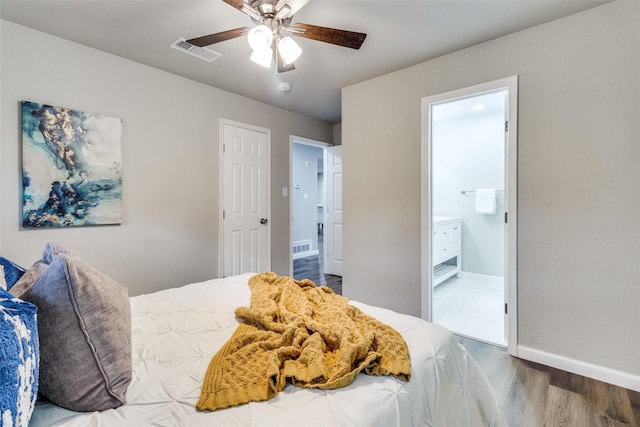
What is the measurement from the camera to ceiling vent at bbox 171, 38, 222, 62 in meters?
2.40

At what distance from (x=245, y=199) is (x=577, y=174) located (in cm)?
320

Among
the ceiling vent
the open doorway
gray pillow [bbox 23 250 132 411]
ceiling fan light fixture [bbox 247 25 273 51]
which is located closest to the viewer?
gray pillow [bbox 23 250 132 411]

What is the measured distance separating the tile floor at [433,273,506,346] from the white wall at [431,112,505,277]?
379mm

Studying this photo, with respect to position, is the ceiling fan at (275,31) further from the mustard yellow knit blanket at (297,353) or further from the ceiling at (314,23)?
the mustard yellow knit blanket at (297,353)

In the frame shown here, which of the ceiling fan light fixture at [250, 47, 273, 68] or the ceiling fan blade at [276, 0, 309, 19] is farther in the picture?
the ceiling fan light fixture at [250, 47, 273, 68]

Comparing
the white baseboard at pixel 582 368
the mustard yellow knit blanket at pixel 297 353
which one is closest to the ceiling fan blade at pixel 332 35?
the mustard yellow knit blanket at pixel 297 353

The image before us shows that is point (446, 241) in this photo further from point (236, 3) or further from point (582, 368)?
point (236, 3)

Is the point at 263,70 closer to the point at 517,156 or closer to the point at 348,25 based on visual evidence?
the point at 348,25

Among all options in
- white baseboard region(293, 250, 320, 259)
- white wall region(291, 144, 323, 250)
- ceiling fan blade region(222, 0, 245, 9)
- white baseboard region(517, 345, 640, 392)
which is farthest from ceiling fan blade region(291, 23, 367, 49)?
white baseboard region(293, 250, 320, 259)

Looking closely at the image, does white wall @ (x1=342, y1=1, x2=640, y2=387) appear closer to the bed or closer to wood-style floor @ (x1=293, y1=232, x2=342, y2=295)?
the bed

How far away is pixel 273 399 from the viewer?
0.90 metres

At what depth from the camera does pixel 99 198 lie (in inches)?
97.2

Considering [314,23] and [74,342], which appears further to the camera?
[314,23]

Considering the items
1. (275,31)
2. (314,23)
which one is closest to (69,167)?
(275,31)
